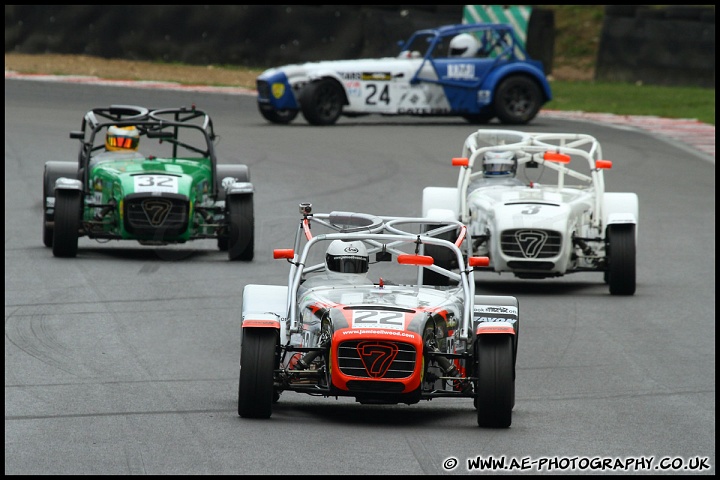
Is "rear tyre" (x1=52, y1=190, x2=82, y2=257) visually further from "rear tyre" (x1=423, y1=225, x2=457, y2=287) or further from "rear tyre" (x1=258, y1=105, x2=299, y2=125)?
"rear tyre" (x1=258, y1=105, x2=299, y2=125)

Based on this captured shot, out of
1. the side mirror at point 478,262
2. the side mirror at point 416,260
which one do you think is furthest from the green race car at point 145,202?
the side mirror at point 416,260

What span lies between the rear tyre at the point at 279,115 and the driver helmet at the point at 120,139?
34.5ft

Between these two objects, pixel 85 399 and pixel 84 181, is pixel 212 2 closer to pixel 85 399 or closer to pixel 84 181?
pixel 84 181

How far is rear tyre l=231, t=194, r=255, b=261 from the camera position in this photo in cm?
1392

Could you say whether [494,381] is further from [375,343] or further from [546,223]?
[546,223]

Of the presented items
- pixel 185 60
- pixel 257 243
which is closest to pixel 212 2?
pixel 185 60

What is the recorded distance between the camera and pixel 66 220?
1358 centimetres

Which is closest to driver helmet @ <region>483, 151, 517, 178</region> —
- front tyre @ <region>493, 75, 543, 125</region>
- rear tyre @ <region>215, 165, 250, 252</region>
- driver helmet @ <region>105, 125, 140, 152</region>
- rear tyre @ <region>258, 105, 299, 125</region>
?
rear tyre @ <region>215, 165, 250, 252</region>

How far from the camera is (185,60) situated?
35719 mm

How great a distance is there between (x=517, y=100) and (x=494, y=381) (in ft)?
60.9

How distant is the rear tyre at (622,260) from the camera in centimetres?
1255

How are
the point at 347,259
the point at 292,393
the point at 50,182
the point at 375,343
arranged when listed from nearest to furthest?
1. the point at 375,343
2. the point at 347,259
3. the point at 292,393
4. the point at 50,182

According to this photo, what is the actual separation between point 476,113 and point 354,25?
971 cm

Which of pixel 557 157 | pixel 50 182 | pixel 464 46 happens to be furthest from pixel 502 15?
pixel 557 157
